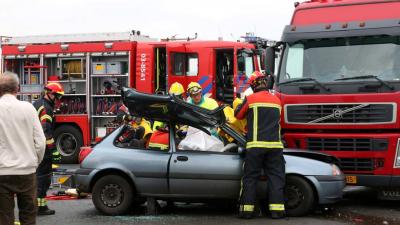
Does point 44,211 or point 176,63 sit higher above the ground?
point 176,63

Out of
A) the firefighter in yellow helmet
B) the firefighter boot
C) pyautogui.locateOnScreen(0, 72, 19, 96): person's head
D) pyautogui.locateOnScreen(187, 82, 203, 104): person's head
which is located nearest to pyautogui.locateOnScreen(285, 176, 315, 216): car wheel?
the firefighter in yellow helmet

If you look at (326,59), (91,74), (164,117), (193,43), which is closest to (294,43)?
(326,59)

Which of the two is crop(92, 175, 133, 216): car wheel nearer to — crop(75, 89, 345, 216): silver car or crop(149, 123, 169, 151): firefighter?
crop(75, 89, 345, 216): silver car

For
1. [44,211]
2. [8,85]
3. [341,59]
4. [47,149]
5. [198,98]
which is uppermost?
[341,59]

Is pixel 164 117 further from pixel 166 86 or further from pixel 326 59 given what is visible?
pixel 166 86

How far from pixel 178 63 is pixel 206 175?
724 cm

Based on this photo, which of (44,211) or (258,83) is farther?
(44,211)

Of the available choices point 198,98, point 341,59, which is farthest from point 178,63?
point 341,59

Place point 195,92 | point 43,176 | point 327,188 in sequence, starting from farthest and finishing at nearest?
1. point 195,92
2. point 43,176
3. point 327,188

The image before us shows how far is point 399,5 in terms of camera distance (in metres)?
8.16

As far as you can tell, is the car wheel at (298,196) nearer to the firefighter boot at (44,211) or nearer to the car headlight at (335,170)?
the car headlight at (335,170)

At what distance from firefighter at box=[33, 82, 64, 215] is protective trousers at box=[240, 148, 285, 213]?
8.90ft

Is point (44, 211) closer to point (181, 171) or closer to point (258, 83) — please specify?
point (181, 171)

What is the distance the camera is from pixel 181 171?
7.38 metres
